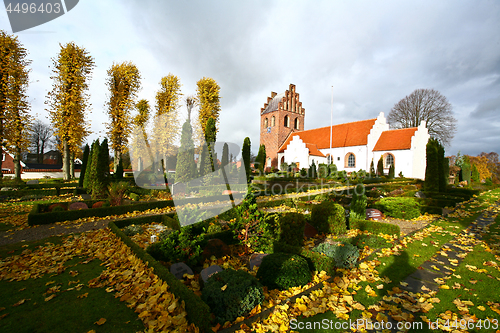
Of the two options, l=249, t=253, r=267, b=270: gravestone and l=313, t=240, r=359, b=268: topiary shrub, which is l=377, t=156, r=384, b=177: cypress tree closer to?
l=313, t=240, r=359, b=268: topiary shrub

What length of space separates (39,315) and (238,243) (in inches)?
143

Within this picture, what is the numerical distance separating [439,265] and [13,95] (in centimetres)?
2704

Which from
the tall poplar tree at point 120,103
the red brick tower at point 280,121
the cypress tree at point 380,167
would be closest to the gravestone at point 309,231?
the tall poplar tree at point 120,103

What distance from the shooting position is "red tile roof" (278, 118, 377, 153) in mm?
30891

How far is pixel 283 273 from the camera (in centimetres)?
366

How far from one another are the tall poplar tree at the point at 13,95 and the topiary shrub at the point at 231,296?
2343 centimetres

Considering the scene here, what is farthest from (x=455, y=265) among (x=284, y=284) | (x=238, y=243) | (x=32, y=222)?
(x=32, y=222)

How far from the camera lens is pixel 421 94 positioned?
3497 centimetres

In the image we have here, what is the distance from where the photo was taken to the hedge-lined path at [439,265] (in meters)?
3.51

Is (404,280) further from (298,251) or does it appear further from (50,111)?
(50,111)

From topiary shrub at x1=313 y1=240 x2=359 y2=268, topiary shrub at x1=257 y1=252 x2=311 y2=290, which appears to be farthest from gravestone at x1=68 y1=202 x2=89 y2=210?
topiary shrub at x1=313 y1=240 x2=359 y2=268

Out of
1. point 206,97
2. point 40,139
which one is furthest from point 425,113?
point 40,139

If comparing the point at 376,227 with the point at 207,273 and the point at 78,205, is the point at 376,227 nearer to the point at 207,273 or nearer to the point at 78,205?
the point at 207,273

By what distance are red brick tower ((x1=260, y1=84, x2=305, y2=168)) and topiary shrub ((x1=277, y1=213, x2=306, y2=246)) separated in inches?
1249
